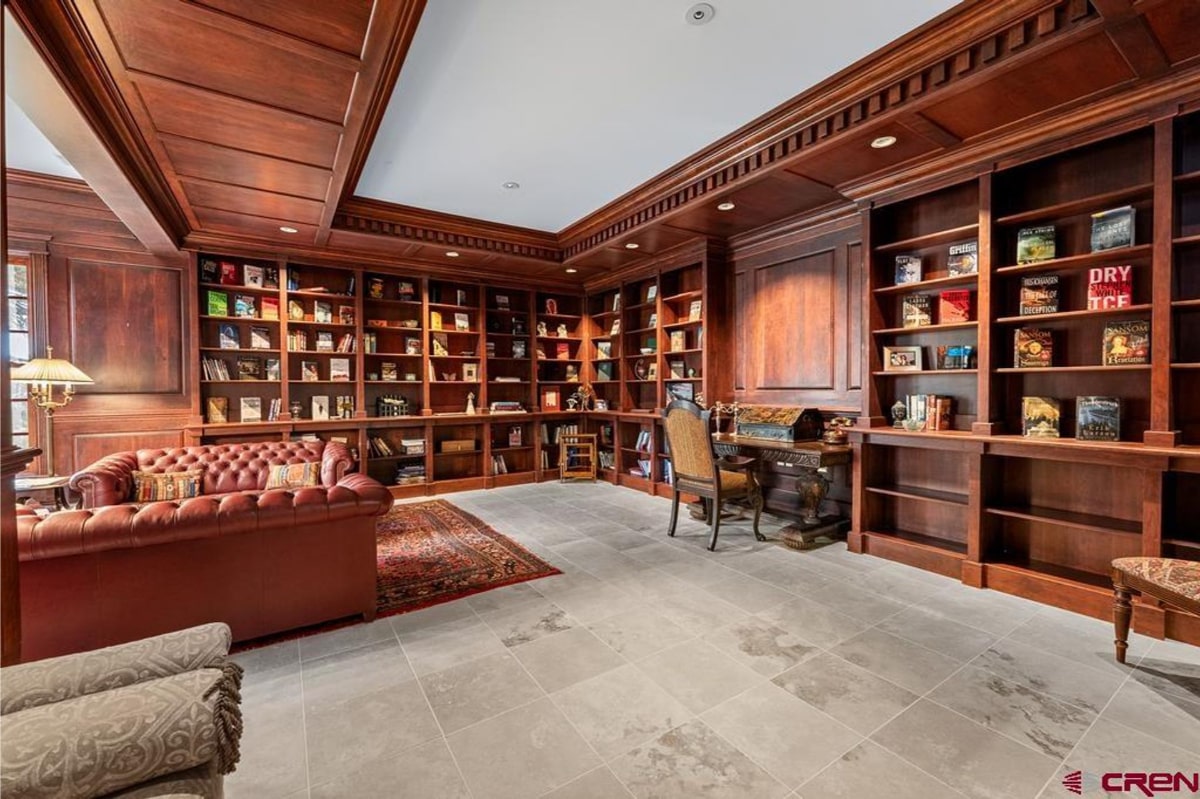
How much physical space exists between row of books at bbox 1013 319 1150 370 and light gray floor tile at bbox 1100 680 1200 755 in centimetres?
162

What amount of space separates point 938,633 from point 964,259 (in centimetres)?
238

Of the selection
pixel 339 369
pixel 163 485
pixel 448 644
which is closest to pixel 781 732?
pixel 448 644

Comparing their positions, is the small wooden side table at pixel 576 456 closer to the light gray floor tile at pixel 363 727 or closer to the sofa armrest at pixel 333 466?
the sofa armrest at pixel 333 466

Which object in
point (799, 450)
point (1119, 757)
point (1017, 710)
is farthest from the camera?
point (799, 450)

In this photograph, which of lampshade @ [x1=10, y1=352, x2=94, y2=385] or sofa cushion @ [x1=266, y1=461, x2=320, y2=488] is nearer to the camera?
lampshade @ [x1=10, y1=352, x2=94, y2=385]

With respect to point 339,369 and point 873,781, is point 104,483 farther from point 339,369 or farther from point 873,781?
point 873,781

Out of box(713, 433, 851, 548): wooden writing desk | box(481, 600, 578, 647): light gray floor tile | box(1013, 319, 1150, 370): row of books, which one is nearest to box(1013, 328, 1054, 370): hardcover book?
box(1013, 319, 1150, 370): row of books

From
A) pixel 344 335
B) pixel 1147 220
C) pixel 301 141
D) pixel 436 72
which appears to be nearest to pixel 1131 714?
pixel 1147 220

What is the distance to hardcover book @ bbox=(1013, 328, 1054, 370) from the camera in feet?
10.2

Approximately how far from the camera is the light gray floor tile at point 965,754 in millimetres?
1624

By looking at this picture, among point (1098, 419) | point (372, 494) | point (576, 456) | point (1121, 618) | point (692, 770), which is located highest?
point (1098, 419)

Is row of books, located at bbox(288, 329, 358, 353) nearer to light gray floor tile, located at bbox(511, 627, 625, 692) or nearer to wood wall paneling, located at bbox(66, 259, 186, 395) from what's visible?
wood wall paneling, located at bbox(66, 259, 186, 395)

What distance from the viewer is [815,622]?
107 inches

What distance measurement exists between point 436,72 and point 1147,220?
391cm
